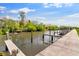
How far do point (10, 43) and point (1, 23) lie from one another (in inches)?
11.5

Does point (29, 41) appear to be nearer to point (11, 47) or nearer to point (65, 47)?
point (11, 47)

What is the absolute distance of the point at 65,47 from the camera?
3.04 m

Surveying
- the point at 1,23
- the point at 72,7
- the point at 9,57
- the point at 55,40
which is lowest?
the point at 9,57

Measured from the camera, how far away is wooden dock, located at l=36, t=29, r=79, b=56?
2.99m

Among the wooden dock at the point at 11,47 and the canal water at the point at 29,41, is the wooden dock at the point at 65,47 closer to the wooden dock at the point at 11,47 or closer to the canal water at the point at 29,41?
the canal water at the point at 29,41

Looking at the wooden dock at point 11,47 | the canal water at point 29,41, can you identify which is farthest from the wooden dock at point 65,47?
the wooden dock at point 11,47

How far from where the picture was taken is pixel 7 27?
3055 millimetres

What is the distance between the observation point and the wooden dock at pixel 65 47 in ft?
9.81

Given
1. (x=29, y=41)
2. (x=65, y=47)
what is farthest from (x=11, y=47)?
(x=65, y=47)

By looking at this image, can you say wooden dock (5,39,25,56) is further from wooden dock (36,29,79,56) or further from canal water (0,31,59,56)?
wooden dock (36,29,79,56)

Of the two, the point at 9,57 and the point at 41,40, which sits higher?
the point at 41,40

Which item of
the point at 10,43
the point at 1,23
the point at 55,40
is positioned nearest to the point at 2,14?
the point at 1,23

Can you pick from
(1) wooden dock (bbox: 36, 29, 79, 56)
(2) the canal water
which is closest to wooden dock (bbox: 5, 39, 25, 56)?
(2) the canal water

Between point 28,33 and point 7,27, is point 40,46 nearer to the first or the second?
point 28,33
